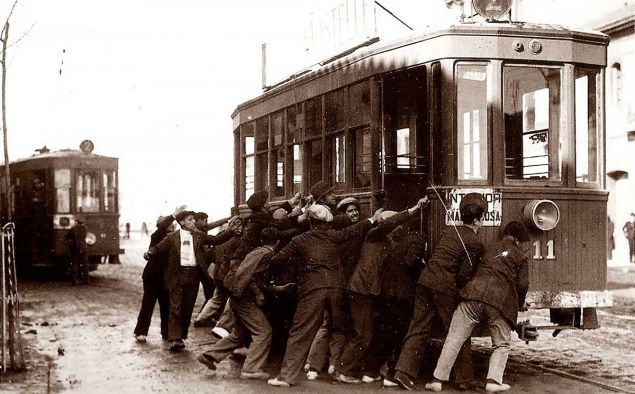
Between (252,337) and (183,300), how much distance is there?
236 cm

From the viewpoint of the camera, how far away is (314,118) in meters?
11.1

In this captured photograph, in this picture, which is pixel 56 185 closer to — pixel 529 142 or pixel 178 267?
pixel 178 267

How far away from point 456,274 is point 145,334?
511 centimetres

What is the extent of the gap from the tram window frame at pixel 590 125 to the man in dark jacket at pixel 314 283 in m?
2.20

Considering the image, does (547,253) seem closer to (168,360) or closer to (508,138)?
(508,138)

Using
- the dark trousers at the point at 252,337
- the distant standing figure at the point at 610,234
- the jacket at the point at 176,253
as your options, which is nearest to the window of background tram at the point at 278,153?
the jacket at the point at 176,253

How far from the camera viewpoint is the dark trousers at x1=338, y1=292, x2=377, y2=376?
27.6 feet

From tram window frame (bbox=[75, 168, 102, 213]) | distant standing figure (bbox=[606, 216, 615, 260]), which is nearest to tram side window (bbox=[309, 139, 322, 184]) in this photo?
tram window frame (bbox=[75, 168, 102, 213])

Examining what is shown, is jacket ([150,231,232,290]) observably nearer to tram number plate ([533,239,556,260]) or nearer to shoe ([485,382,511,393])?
tram number plate ([533,239,556,260])

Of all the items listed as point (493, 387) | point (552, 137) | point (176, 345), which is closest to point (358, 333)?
point (493, 387)

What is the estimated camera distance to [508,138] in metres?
9.30

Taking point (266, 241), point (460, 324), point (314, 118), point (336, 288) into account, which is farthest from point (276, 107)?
point (460, 324)

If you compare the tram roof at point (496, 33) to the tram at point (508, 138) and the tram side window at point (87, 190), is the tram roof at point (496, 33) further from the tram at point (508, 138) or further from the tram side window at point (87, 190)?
the tram side window at point (87, 190)

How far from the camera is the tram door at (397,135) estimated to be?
368 inches
